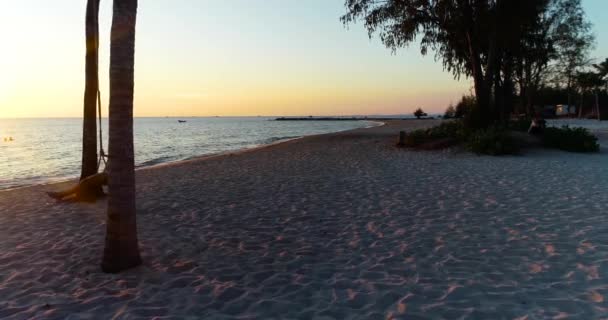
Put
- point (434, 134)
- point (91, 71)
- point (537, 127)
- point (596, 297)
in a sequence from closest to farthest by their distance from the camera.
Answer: point (596, 297) < point (91, 71) < point (537, 127) < point (434, 134)

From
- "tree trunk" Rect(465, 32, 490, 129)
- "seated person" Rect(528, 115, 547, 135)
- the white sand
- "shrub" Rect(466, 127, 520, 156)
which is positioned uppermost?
"tree trunk" Rect(465, 32, 490, 129)

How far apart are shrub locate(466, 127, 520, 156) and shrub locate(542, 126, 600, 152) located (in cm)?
163

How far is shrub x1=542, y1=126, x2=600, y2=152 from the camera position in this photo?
17.6 meters

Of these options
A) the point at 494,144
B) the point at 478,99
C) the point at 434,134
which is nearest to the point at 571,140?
the point at 494,144

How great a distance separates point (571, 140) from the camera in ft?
58.7

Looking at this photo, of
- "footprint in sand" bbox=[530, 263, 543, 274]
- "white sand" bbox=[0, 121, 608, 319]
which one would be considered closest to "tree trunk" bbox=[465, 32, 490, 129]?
"white sand" bbox=[0, 121, 608, 319]

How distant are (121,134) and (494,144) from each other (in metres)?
15.3

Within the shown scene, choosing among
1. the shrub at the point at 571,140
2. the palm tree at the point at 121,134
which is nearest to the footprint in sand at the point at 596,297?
the palm tree at the point at 121,134

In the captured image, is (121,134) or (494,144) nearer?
(121,134)

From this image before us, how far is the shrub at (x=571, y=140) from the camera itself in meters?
17.6

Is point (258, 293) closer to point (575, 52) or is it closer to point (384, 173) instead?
point (384, 173)

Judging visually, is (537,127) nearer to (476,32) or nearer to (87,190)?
(476,32)

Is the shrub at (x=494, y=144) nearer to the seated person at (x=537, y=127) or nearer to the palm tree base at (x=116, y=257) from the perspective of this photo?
the seated person at (x=537, y=127)

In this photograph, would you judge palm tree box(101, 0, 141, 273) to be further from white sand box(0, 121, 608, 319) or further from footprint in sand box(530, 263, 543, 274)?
footprint in sand box(530, 263, 543, 274)
